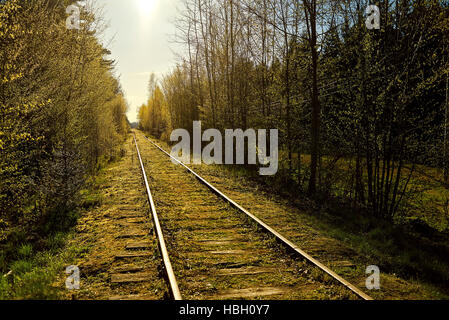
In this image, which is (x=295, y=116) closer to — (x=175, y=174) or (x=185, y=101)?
(x=175, y=174)

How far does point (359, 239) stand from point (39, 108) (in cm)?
802

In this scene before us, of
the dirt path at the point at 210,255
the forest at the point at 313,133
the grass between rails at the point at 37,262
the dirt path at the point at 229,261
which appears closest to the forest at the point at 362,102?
the forest at the point at 313,133

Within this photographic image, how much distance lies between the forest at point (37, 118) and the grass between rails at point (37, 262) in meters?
0.03

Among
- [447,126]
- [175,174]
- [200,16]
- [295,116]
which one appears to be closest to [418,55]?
[447,126]

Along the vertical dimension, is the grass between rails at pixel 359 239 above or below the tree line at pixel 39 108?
below

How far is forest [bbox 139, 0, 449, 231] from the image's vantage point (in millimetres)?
7164

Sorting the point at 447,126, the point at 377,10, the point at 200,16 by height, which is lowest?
the point at 447,126

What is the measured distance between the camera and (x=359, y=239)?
5.91m

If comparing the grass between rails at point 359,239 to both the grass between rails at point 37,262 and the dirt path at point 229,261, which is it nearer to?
the dirt path at point 229,261

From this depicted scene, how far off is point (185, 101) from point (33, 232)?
22401 millimetres

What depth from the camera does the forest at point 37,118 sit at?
213 inches

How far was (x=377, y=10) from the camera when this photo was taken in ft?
24.8

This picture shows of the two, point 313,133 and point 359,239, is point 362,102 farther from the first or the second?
point 359,239

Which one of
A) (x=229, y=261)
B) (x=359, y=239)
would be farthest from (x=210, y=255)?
(x=359, y=239)
